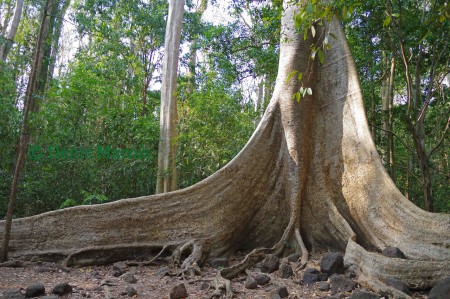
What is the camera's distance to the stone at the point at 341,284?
3516mm

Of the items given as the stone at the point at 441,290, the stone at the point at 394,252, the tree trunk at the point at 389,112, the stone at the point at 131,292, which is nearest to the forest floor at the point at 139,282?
the stone at the point at 131,292

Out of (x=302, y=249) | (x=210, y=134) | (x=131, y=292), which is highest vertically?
(x=210, y=134)

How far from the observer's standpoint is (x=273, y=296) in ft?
11.2

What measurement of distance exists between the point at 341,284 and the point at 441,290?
2.61 ft

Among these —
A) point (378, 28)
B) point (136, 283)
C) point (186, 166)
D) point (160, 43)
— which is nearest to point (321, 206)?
point (136, 283)

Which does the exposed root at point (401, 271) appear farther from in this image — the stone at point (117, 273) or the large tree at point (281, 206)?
the stone at point (117, 273)

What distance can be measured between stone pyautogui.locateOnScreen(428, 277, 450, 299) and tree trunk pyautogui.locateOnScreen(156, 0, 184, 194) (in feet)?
19.3

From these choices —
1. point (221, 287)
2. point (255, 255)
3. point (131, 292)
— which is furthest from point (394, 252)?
point (131, 292)

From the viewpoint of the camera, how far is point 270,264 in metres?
4.27

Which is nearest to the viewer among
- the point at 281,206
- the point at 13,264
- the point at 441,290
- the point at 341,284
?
the point at 441,290

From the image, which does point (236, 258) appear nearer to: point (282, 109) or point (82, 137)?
point (282, 109)

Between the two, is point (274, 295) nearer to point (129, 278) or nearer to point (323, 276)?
point (323, 276)

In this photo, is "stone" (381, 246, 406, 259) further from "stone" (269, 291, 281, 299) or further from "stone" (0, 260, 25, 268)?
"stone" (0, 260, 25, 268)

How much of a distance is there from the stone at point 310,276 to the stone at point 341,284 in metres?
0.22
